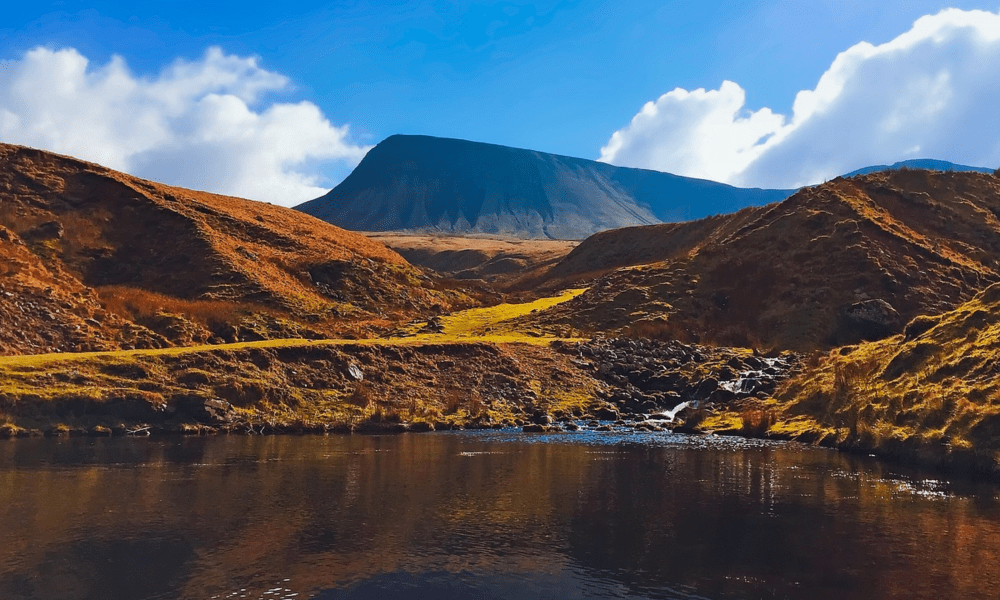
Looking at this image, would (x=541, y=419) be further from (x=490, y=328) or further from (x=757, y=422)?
(x=490, y=328)

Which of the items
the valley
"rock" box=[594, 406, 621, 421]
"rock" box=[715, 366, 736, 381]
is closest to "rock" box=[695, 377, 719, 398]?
the valley

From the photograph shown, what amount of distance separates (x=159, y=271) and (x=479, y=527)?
256 feet

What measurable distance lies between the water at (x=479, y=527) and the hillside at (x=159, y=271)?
3048 centimetres

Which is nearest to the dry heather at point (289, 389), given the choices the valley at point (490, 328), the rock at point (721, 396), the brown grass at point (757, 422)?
the valley at point (490, 328)

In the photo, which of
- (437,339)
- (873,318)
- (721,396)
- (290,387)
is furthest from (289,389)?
(873,318)

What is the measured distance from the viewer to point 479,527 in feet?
87.7

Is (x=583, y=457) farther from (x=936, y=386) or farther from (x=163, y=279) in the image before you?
(x=163, y=279)

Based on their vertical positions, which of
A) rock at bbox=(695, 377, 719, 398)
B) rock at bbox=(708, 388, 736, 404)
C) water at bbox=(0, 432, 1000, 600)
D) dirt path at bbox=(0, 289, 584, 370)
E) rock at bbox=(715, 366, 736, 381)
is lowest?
water at bbox=(0, 432, 1000, 600)

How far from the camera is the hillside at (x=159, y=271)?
71000 mm

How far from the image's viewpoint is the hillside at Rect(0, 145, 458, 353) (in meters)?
71.0

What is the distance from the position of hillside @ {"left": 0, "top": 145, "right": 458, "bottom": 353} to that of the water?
3048cm

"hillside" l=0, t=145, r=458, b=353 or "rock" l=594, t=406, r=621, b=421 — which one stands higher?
"hillside" l=0, t=145, r=458, b=353

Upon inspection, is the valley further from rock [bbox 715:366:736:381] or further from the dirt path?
the dirt path

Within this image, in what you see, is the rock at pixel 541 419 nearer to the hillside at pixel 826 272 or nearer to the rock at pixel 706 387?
the rock at pixel 706 387
